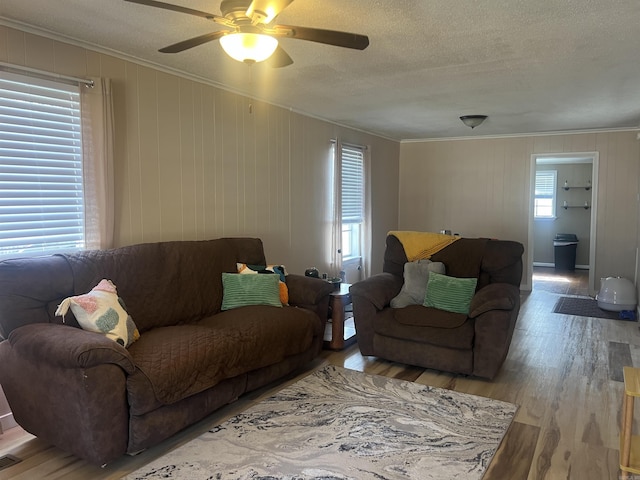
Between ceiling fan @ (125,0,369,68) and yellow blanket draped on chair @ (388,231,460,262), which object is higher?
ceiling fan @ (125,0,369,68)

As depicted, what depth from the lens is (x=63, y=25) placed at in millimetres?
2889

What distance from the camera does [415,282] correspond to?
4.19m

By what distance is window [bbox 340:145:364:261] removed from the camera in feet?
20.6

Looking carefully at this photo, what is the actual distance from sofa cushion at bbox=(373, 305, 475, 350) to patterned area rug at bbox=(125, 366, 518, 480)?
0.37 metres

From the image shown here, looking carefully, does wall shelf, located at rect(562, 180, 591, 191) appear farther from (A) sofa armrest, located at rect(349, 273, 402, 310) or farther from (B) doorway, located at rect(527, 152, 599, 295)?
(A) sofa armrest, located at rect(349, 273, 402, 310)

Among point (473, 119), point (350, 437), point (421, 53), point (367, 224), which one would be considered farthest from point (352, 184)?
point (350, 437)

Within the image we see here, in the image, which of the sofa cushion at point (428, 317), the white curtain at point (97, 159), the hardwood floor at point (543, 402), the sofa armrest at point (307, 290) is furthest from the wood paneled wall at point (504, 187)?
the white curtain at point (97, 159)

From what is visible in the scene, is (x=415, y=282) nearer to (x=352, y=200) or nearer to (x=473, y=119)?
(x=473, y=119)

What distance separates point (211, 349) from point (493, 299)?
6.69 ft

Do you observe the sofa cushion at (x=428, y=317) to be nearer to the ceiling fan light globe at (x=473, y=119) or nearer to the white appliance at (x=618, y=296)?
the ceiling fan light globe at (x=473, y=119)

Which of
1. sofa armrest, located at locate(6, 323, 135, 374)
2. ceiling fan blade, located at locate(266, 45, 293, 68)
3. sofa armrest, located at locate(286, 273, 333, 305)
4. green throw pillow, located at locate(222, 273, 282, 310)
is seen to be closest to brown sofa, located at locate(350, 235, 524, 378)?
sofa armrest, located at locate(286, 273, 333, 305)

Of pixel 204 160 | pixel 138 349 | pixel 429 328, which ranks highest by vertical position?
pixel 204 160

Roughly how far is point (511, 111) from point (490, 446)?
3.83 m

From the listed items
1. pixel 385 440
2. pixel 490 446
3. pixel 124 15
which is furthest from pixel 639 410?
pixel 124 15
